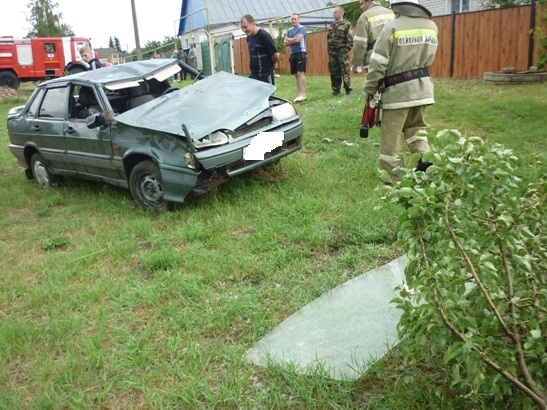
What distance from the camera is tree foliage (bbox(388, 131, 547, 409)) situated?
188 cm

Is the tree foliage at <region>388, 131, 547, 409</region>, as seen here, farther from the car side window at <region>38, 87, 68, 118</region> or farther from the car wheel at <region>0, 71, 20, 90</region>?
the car wheel at <region>0, 71, 20, 90</region>

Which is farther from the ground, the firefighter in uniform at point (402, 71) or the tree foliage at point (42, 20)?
the tree foliage at point (42, 20)

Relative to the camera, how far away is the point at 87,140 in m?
5.86

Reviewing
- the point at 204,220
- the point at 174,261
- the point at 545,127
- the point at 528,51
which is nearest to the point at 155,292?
the point at 174,261

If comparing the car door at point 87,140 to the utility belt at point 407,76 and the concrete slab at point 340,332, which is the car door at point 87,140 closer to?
the utility belt at point 407,76

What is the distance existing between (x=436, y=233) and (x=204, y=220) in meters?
3.28

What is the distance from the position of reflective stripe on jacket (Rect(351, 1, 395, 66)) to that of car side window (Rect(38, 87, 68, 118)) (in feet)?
12.1

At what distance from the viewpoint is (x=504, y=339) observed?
6.48ft

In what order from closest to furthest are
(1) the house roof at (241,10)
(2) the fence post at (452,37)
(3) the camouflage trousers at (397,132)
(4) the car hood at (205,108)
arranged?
(3) the camouflage trousers at (397,132) < (4) the car hood at (205,108) < (2) the fence post at (452,37) < (1) the house roof at (241,10)

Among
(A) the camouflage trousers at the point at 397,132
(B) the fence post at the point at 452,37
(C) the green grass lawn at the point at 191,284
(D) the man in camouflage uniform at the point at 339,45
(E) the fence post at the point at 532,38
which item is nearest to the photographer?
(C) the green grass lawn at the point at 191,284

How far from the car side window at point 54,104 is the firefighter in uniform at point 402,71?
3.73 metres

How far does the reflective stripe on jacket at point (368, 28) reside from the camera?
6508 millimetres

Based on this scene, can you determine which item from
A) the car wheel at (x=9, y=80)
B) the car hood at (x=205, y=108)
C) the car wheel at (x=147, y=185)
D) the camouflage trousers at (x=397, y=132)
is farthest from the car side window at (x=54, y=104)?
the car wheel at (x=9, y=80)

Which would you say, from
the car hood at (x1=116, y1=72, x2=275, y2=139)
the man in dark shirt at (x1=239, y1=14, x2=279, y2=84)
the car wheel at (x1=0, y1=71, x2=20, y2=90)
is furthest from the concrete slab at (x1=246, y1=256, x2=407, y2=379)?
the car wheel at (x1=0, y1=71, x2=20, y2=90)
